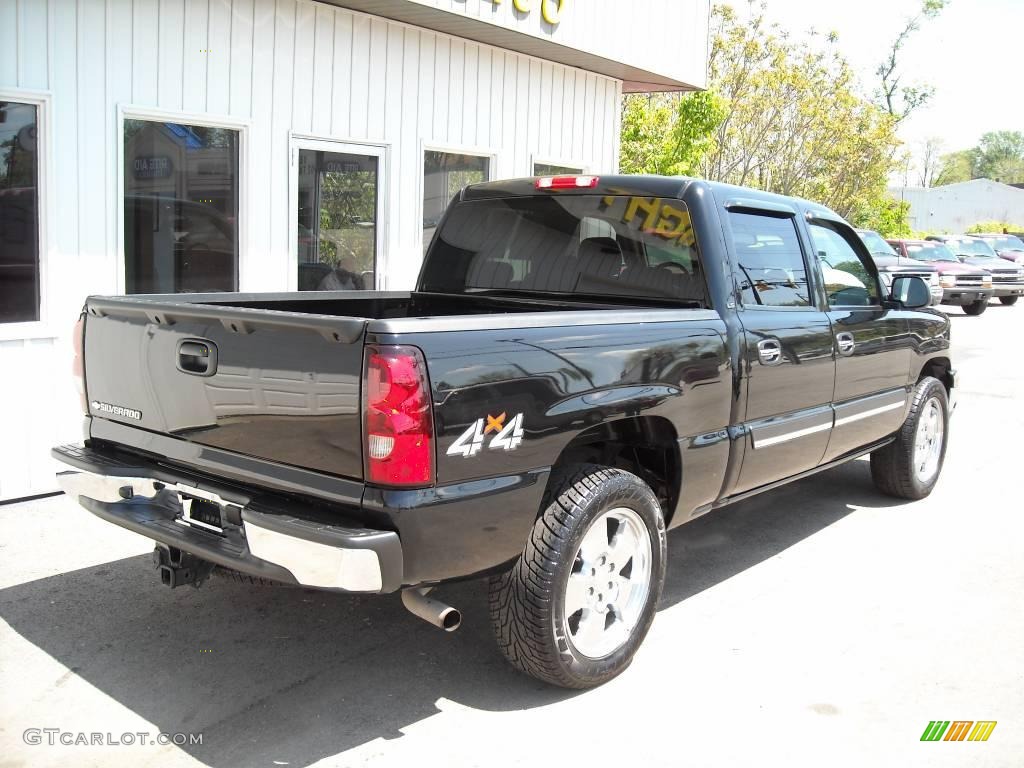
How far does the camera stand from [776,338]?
190 inches

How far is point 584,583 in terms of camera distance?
151 inches

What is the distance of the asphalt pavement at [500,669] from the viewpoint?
11.5ft

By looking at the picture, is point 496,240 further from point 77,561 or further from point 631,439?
point 77,561

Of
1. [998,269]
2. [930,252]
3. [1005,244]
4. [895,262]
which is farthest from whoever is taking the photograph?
[1005,244]

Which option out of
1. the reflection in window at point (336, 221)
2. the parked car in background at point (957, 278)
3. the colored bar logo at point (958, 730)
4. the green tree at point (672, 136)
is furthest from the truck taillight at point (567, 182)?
the parked car in background at point (957, 278)

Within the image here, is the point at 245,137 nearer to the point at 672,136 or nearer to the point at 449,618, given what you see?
the point at 449,618

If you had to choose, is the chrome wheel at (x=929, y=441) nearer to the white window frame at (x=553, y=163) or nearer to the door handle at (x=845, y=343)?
the door handle at (x=845, y=343)

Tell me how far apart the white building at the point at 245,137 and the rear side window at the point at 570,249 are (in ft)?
8.73

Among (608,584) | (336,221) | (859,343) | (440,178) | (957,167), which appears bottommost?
(608,584)

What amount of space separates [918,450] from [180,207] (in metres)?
5.52

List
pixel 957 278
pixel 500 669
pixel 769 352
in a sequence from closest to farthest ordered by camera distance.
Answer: pixel 500 669
pixel 769 352
pixel 957 278

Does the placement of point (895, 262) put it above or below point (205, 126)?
below

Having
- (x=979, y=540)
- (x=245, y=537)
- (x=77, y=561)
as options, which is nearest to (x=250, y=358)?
(x=245, y=537)

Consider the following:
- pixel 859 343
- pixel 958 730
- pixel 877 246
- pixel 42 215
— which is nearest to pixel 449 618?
pixel 958 730
